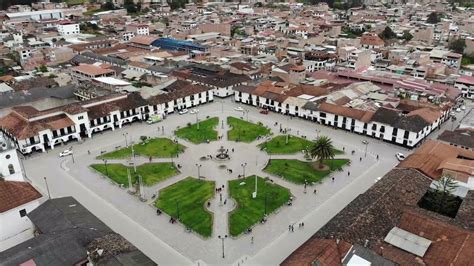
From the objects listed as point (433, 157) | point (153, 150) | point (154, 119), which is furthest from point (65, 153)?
point (433, 157)

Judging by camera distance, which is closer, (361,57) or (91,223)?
(91,223)

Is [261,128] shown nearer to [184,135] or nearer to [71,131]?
[184,135]

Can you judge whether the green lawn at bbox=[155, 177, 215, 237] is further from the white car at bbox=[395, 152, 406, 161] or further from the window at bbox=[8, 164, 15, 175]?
the white car at bbox=[395, 152, 406, 161]

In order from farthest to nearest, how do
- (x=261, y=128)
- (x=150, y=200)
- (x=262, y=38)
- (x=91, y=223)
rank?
1. (x=262, y=38)
2. (x=261, y=128)
3. (x=150, y=200)
4. (x=91, y=223)

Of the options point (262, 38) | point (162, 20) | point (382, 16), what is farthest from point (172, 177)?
point (382, 16)

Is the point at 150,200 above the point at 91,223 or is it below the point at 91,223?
below

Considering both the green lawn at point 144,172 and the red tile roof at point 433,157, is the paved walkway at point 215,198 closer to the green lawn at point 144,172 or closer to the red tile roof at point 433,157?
the green lawn at point 144,172

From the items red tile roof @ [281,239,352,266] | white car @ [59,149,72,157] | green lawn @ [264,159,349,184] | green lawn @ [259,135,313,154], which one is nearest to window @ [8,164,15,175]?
white car @ [59,149,72,157]
